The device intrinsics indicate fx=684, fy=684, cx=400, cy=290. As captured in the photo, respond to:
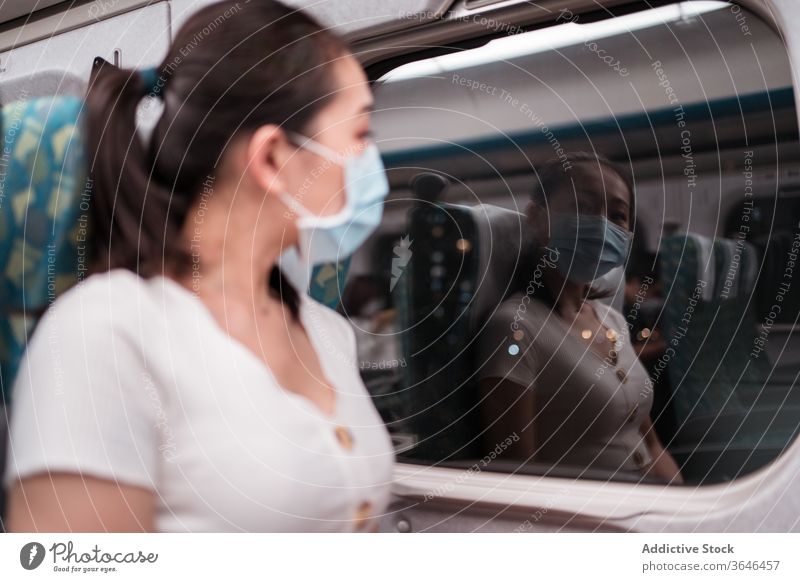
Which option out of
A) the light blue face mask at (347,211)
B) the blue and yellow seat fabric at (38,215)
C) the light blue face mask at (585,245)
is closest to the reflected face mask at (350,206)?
the light blue face mask at (347,211)

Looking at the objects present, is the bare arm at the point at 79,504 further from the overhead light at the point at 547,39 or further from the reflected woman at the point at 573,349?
the overhead light at the point at 547,39

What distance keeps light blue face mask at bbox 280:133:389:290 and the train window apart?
27 millimetres

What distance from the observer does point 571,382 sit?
1303 millimetres

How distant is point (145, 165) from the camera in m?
1.33

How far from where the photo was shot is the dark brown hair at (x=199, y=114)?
1.31m

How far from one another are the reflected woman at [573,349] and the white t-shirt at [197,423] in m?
0.28

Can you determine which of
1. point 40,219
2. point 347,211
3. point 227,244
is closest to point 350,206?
point 347,211

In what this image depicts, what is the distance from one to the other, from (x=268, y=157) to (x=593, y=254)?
0.65 metres

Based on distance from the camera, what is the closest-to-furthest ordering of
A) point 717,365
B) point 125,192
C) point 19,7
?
point 717,365
point 125,192
point 19,7

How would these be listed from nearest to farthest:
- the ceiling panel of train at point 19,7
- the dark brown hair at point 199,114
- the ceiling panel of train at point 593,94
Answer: the ceiling panel of train at point 593,94 → the dark brown hair at point 199,114 → the ceiling panel of train at point 19,7

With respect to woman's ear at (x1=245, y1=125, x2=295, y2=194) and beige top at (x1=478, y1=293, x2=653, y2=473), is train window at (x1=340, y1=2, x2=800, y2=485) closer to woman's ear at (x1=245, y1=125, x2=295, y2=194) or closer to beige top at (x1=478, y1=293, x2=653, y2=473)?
beige top at (x1=478, y1=293, x2=653, y2=473)

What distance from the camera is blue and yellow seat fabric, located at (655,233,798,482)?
1.21m

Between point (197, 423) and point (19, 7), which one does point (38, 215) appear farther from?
point (197, 423)

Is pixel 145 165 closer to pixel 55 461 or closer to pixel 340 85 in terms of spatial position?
pixel 340 85
